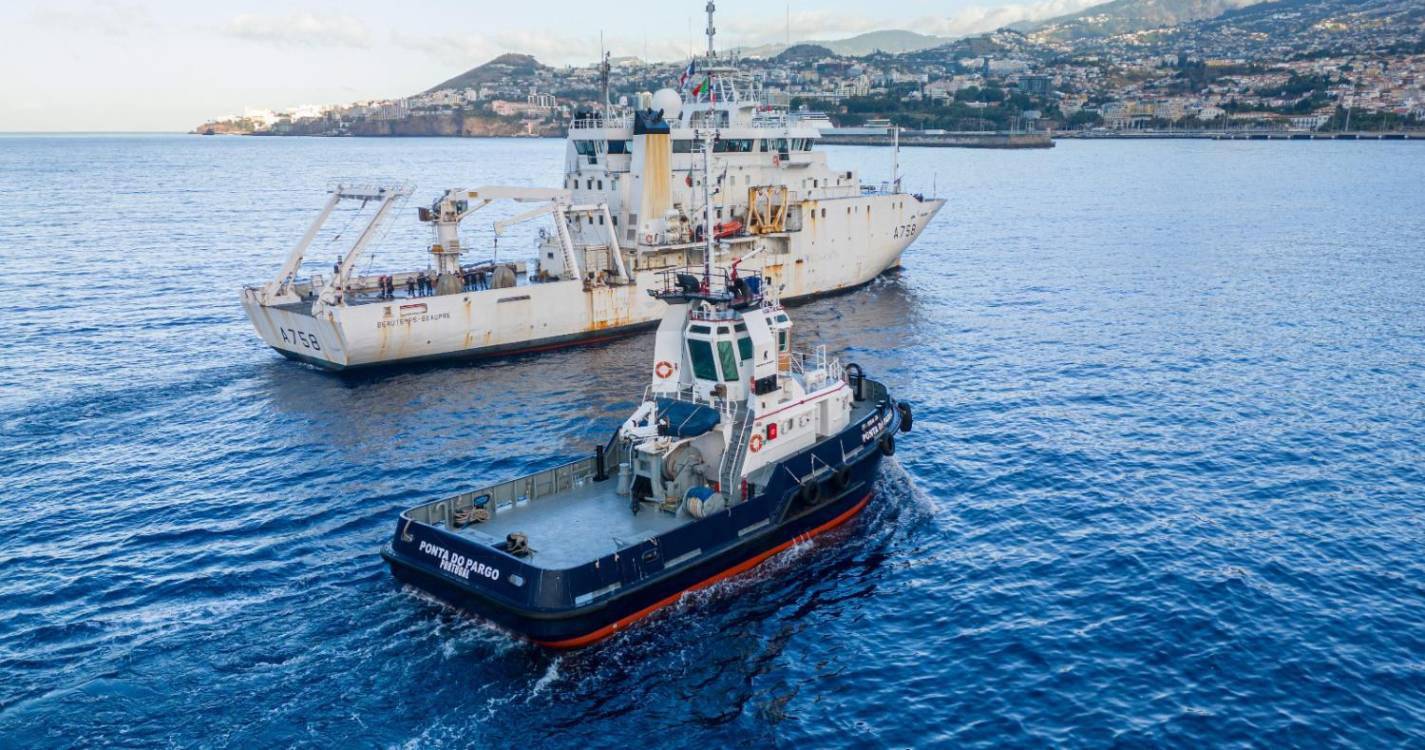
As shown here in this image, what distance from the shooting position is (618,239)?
4909cm

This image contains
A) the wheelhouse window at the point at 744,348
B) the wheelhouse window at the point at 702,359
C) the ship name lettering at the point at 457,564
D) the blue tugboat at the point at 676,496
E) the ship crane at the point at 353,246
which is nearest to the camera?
the ship name lettering at the point at 457,564

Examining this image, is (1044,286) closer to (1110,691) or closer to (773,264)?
(773,264)

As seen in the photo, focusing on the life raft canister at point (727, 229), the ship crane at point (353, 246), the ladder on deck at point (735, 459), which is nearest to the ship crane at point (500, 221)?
the ship crane at point (353, 246)

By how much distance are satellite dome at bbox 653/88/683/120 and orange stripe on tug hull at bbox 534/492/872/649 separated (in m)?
28.8

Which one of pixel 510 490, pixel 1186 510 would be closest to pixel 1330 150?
pixel 1186 510

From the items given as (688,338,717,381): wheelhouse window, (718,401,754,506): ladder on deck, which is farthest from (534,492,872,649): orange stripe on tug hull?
(688,338,717,381): wheelhouse window

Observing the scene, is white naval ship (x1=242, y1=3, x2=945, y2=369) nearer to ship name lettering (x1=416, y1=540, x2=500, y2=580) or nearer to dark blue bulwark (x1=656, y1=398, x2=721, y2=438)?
dark blue bulwark (x1=656, y1=398, x2=721, y2=438)

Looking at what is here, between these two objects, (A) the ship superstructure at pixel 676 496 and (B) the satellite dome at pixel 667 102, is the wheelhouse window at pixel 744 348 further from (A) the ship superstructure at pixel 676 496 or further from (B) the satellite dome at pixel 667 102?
(B) the satellite dome at pixel 667 102

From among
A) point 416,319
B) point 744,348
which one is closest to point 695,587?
point 744,348

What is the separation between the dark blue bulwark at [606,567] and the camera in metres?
18.9

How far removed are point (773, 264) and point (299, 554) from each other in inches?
1330

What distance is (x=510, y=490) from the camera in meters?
23.0

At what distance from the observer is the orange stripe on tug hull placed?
19438 millimetres

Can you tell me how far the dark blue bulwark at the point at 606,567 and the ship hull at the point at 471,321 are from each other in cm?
2012
